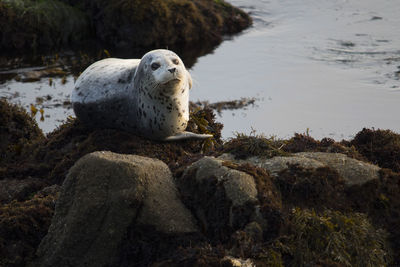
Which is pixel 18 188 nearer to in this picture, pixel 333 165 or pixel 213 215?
pixel 213 215

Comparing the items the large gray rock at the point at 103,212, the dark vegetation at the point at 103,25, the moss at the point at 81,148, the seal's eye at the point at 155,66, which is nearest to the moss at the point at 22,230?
the large gray rock at the point at 103,212

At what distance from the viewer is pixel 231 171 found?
14.0ft

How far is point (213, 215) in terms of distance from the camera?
13.6 ft

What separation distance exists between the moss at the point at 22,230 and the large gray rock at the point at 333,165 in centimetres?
154

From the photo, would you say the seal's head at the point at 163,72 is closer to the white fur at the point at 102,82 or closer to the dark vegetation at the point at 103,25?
the white fur at the point at 102,82

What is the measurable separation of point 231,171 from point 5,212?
5.83ft

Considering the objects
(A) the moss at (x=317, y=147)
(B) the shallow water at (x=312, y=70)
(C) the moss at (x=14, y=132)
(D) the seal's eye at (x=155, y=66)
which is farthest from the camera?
(B) the shallow water at (x=312, y=70)

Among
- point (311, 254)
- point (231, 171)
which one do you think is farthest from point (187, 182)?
point (311, 254)

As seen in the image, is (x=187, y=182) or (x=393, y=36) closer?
(x=187, y=182)

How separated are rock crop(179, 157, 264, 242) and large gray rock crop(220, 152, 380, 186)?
16.8 inches

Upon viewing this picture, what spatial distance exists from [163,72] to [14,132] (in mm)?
2597

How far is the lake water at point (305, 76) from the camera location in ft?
27.2

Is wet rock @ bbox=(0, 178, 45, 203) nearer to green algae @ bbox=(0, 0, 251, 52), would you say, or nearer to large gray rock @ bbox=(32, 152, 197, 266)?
large gray rock @ bbox=(32, 152, 197, 266)

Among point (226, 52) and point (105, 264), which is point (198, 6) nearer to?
point (226, 52)
